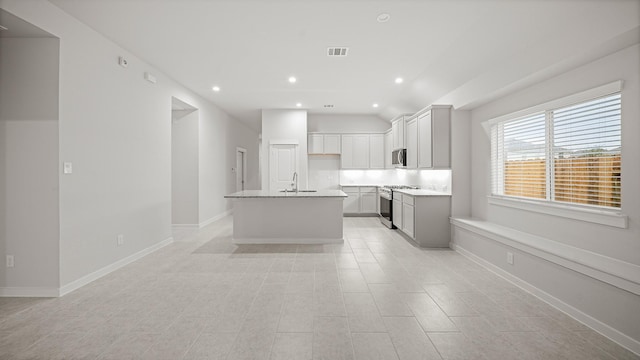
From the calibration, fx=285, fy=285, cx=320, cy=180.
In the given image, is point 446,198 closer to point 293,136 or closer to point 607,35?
point 607,35

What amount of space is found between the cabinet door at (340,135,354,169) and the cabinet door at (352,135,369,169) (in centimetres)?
9

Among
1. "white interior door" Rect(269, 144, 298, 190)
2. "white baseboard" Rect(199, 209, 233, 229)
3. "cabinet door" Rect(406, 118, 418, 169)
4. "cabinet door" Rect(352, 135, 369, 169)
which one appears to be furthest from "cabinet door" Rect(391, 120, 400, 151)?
"white baseboard" Rect(199, 209, 233, 229)

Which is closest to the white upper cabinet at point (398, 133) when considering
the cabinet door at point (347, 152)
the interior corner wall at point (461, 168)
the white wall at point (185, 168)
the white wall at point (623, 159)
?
the cabinet door at point (347, 152)

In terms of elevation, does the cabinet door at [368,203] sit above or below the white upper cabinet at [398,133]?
below

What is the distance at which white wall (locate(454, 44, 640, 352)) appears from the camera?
7.11 ft

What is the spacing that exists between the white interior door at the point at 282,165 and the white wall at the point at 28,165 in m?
4.73

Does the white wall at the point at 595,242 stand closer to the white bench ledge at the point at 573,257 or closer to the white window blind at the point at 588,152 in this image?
the white bench ledge at the point at 573,257

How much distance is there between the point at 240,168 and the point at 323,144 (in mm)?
3138

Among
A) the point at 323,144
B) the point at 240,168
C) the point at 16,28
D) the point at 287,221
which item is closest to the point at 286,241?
the point at 287,221

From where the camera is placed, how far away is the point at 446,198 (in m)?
4.82

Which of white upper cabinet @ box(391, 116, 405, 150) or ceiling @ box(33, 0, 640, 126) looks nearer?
ceiling @ box(33, 0, 640, 126)

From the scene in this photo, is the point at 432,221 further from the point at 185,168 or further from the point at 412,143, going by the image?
the point at 185,168

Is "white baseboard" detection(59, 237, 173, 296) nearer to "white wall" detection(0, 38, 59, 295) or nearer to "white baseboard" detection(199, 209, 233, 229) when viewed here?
"white wall" detection(0, 38, 59, 295)

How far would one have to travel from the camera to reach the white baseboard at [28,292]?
2.92 meters
